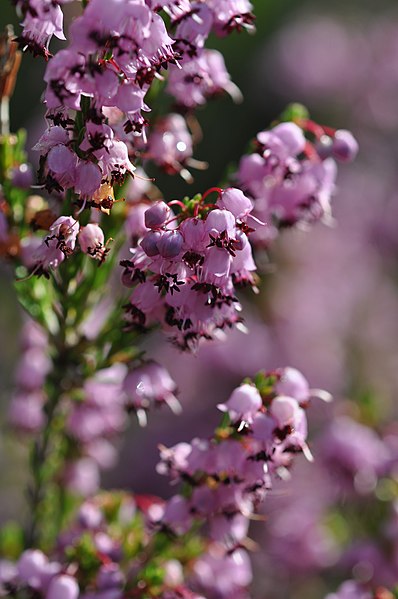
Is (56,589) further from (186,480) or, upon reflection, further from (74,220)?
(74,220)

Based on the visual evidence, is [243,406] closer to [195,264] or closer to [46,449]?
[195,264]

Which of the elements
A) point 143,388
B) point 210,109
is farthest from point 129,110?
point 210,109

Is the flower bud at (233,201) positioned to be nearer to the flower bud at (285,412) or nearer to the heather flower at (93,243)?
the heather flower at (93,243)

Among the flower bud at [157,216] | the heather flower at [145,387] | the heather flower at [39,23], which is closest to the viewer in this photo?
the heather flower at [39,23]

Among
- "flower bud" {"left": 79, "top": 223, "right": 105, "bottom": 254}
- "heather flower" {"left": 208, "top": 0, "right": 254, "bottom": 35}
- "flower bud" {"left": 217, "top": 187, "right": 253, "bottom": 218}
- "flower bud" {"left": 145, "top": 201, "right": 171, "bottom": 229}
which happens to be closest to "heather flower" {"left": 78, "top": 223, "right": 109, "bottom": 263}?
"flower bud" {"left": 79, "top": 223, "right": 105, "bottom": 254}

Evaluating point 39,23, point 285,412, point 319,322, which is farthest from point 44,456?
point 319,322

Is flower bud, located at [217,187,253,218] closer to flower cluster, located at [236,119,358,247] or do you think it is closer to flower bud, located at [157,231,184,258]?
flower bud, located at [157,231,184,258]

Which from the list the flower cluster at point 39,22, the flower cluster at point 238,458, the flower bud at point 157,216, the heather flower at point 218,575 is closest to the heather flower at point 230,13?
the flower cluster at point 39,22
